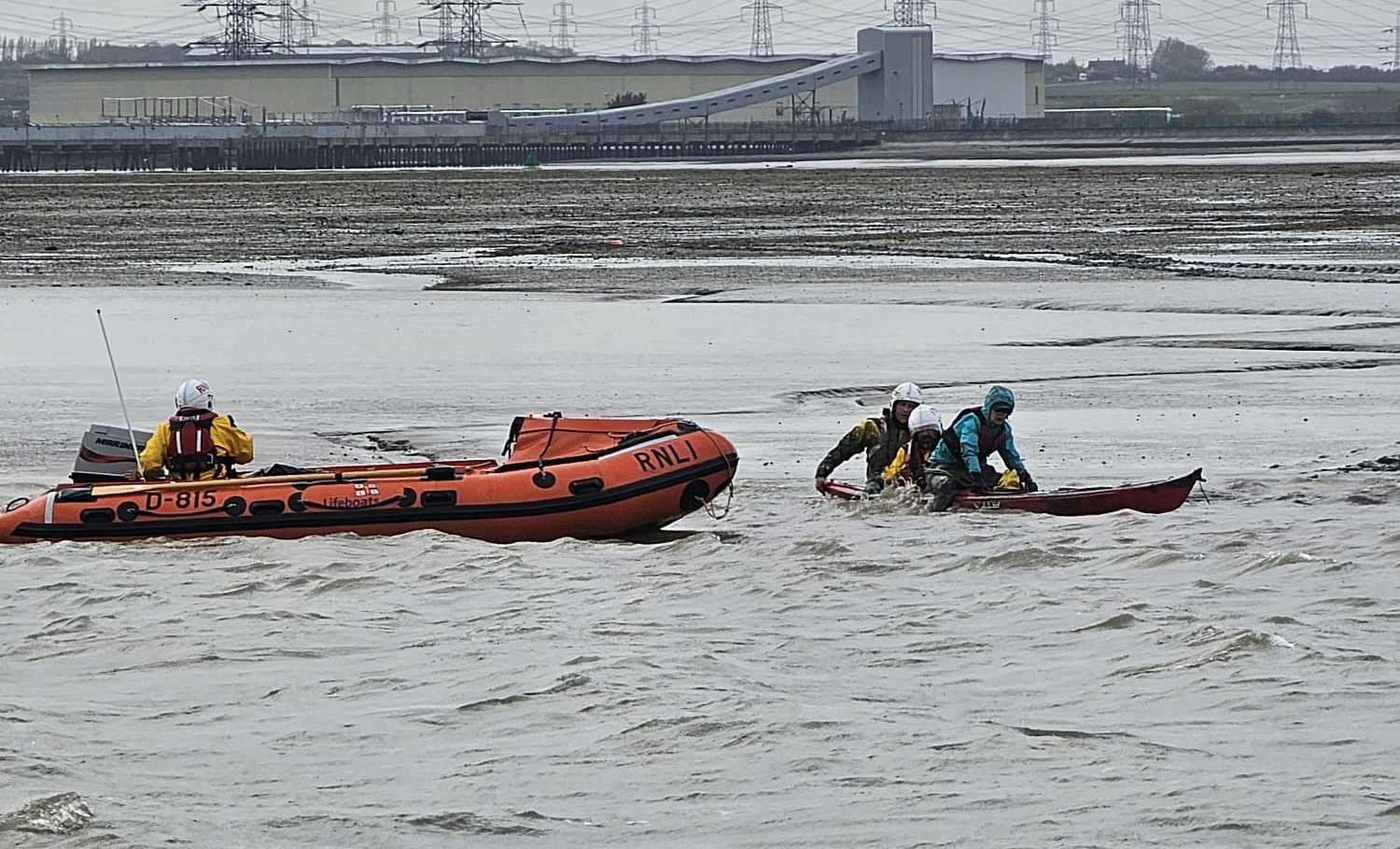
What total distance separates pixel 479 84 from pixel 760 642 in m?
129

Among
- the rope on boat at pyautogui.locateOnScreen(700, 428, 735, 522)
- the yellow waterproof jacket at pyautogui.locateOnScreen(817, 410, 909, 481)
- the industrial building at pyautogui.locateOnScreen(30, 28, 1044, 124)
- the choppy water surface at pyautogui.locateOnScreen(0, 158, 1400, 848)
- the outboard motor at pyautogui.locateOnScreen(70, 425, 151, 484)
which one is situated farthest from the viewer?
the industrial building at pyautogui.locateOnScreen(30, 28, 1044, 124)

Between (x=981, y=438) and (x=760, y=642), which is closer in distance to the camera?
(x=760, y=642)

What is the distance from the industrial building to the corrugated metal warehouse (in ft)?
0.19

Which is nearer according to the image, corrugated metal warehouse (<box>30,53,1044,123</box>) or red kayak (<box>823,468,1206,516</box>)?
red kayak (<box>823,468,1206,516</box>)

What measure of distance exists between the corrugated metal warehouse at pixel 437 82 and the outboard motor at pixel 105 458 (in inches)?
4663

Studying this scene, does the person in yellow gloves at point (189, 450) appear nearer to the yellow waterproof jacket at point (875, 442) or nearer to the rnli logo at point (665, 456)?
the rnli logo at point (665, 456)

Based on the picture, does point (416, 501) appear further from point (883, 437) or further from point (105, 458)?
point (883, 437)

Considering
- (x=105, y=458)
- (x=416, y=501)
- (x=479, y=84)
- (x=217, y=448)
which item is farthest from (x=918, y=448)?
(x=479, y=84)

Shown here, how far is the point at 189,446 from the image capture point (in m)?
12.8

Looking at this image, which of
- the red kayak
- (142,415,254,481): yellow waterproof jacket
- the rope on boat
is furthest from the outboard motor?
the red kayak

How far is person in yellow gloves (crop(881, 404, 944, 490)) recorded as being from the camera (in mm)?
13172

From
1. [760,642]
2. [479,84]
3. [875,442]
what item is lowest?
[760,642]

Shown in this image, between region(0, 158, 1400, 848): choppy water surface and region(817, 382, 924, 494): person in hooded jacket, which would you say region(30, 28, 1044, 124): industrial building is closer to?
region(0, 158, 1400, 848): choppy water surface

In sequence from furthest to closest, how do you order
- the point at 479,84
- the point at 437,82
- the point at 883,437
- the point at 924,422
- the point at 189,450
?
the point at 479,84
the point at 437,82
the point at 883,437
the point at 924,422
the point at 189,450
